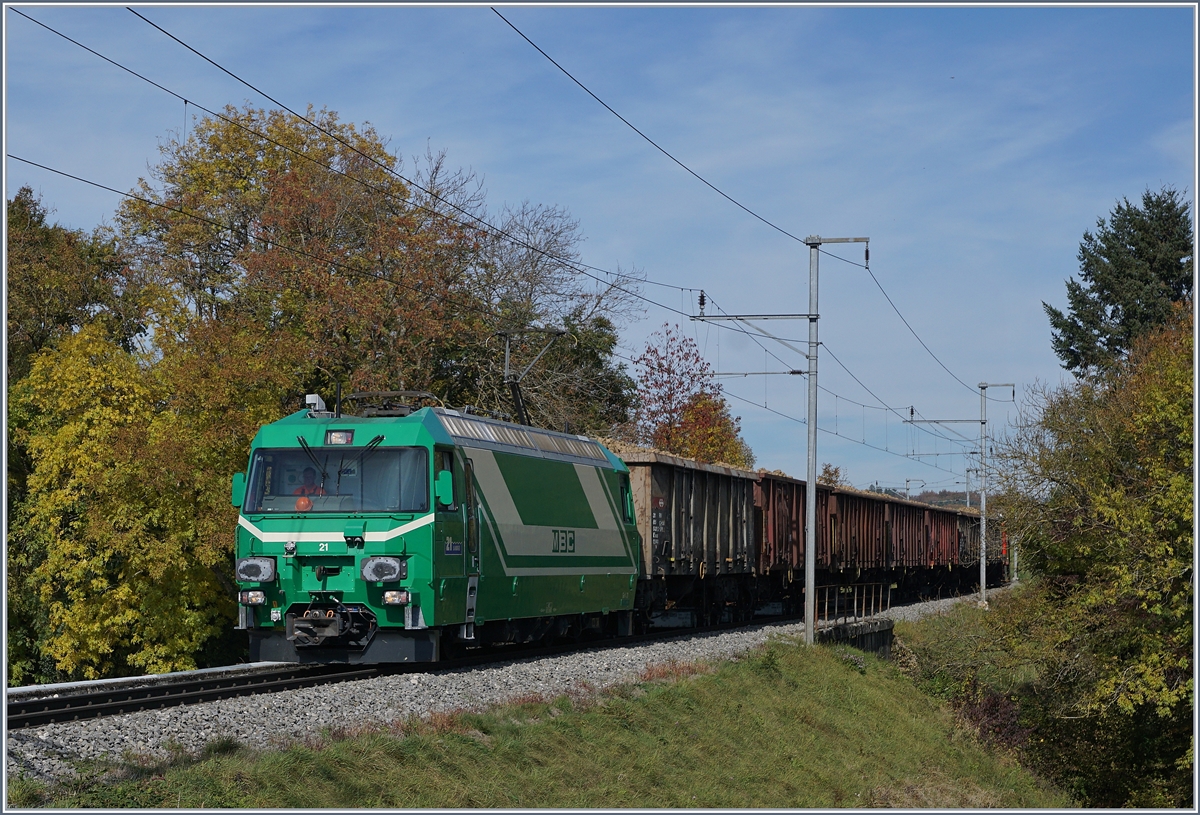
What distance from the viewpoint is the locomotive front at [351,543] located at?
1541 centimetres

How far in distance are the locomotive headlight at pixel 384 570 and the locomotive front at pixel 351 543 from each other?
0.04 feet

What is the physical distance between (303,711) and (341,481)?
13.8 ft

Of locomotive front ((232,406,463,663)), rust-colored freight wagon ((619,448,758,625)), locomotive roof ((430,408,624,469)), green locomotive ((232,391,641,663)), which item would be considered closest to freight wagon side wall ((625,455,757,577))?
rust-colored freight wagon ((619,448,758,625))

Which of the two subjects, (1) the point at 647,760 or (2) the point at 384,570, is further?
(2) the point at 384,570

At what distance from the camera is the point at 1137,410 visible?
28.2 m

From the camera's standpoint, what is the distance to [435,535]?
51.1 feet

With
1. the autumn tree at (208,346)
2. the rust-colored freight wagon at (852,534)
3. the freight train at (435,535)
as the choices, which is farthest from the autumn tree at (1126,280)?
the freight train at (435,535)

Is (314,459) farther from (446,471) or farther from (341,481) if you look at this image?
(446,471)

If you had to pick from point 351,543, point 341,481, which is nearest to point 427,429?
point 341,481

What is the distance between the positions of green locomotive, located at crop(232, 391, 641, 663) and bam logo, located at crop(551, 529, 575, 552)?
156cm

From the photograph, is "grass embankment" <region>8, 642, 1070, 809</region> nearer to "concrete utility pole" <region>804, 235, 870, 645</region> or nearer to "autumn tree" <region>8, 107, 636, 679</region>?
"concrete utility pole" <region>804, 235, 870, 645</region>

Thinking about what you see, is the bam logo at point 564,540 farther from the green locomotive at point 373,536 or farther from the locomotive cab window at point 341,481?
the locomotive cab window at point 341,481

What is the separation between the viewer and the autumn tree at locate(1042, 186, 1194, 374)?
5625 cm

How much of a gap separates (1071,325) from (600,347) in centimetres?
2434
